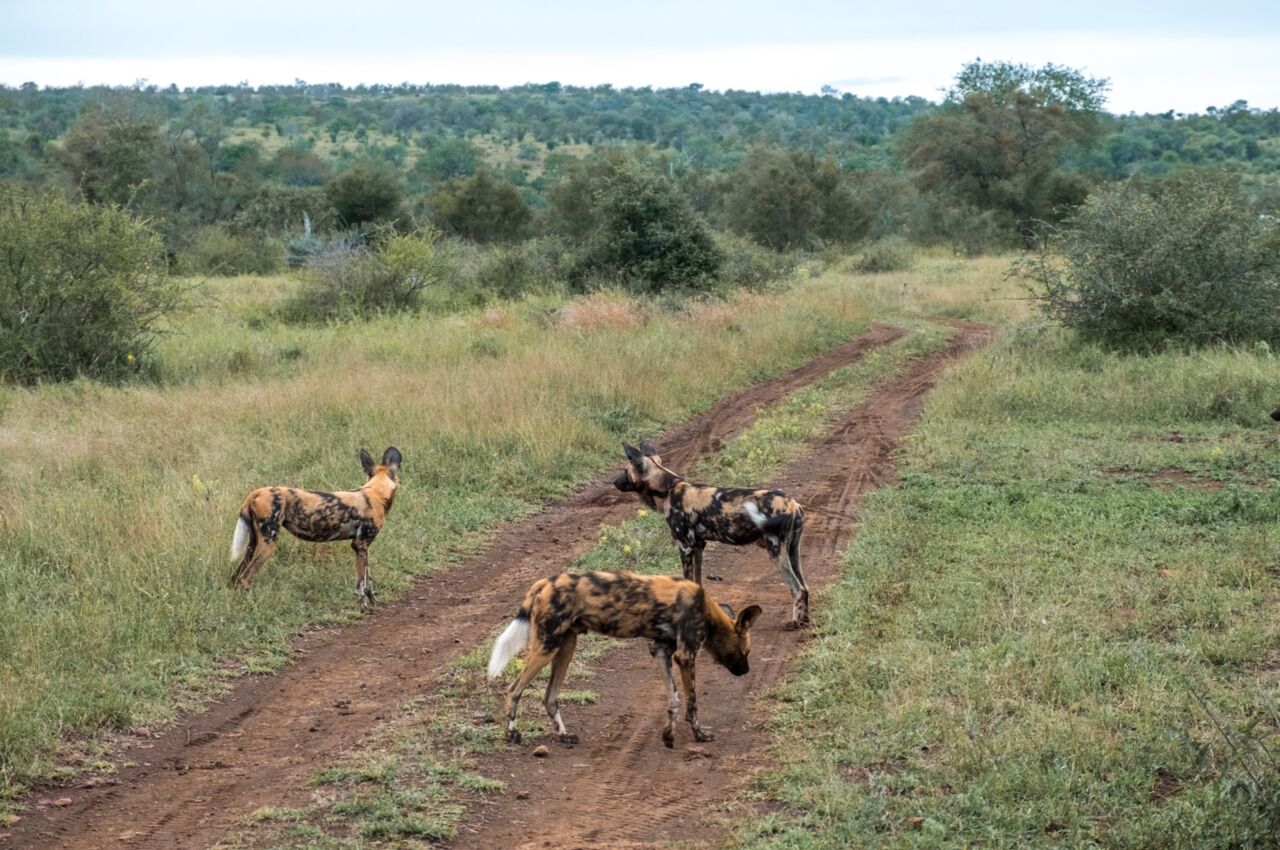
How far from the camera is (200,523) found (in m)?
8.31

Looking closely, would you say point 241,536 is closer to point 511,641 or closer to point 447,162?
→ point 511,641

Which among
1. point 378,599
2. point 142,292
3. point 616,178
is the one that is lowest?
point 378,599

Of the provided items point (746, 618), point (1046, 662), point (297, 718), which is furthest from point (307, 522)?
point (1046, 662)

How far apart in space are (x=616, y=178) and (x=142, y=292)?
27.8 feet

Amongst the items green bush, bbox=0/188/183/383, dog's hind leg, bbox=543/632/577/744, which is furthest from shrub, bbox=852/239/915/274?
dog's hind leg, bbox=543/632/577/744

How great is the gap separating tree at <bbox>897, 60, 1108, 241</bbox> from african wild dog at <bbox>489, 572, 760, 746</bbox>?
36.8 metres

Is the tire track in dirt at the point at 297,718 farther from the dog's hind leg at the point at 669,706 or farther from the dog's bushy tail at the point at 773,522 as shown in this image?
the dog's bushy tail at the point at 773,522

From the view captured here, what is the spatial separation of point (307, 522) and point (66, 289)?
9.03 meters

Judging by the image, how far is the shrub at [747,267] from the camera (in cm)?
2238

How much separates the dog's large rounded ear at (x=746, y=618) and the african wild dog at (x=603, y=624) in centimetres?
19

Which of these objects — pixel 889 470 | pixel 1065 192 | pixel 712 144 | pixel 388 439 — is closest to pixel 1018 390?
pixel 889 470

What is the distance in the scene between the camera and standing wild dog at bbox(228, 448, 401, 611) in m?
7.70

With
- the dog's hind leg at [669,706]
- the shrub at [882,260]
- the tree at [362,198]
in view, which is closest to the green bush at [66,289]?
the dog's hind leg at [669,706]

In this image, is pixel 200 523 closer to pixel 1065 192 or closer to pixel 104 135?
pixel 104 135
